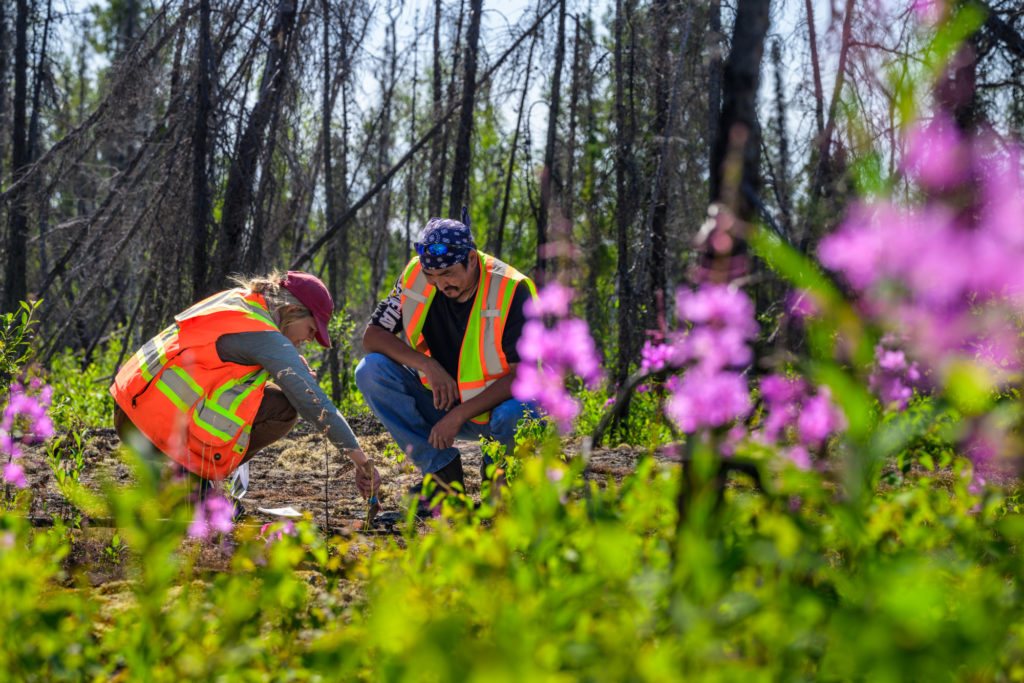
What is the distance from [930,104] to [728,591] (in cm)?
306

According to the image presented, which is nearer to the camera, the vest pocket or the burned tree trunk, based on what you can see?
the vest pocket

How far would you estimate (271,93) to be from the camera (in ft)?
16.1

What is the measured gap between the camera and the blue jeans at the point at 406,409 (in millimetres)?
3662

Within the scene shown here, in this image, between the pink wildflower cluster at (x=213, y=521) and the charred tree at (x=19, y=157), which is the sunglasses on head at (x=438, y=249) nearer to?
the pink wildflower cluster at (x=213, y=521)

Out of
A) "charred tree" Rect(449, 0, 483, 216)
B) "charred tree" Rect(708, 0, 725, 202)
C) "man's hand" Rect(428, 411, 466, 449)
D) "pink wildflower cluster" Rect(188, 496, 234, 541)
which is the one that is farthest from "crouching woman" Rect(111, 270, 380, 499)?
"charred tree" Rect(708, 0, 725, 202)

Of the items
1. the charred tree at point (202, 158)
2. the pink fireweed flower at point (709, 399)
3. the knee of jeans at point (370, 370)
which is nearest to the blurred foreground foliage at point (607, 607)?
the pink fireweed flower at point (709, 399)

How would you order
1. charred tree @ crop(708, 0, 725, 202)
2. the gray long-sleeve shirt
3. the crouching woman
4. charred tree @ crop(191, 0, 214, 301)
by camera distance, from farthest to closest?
charred tree @ crop(708, 0, 725, 202) < charred tree @ crop(191, 0, 214, 301) < the crouching woman < the gray long-sleeve shirt

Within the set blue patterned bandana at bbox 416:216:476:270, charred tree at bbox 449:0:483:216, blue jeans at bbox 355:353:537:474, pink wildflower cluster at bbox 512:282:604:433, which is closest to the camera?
pink wildflower cluster at bbox 512:282:604:433

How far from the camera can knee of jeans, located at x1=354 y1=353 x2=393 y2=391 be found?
3729mm

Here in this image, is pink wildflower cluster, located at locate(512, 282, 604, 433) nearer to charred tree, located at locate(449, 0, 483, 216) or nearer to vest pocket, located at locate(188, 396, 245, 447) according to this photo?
vest pocket, located at locate(188, 396, 245, 447)

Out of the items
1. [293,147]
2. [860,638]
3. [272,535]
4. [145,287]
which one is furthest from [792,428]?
[145,287]

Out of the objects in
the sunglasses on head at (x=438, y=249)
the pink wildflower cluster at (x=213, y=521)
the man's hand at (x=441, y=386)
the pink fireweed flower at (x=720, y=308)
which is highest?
the sunglasses on head at (x=438, y=249)

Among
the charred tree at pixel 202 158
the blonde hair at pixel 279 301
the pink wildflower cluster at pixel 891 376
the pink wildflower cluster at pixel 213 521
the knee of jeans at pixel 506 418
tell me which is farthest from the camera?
the charred tree at pixel 202 158

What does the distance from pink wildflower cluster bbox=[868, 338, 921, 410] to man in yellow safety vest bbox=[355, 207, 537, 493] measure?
149 centimetres
